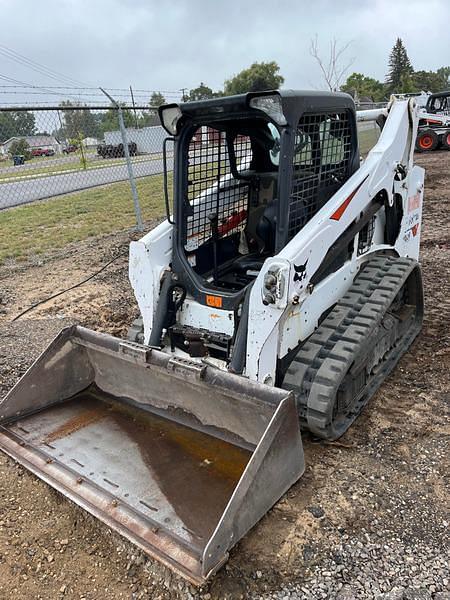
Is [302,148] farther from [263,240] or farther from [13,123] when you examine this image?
[13,123]

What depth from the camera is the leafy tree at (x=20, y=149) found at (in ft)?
45.7

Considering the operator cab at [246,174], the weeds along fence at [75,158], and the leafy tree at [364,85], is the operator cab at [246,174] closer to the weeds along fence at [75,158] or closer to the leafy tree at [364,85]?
the weeds along fence at [75,158]

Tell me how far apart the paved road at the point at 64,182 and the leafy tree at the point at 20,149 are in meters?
0.84

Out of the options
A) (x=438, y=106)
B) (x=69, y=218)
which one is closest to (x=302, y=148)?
(x=69, y=218)

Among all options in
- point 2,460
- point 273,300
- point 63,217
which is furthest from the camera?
point 63,217

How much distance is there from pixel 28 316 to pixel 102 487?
3.33 m

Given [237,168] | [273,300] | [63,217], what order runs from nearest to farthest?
[273,300] < [237,168] < [63,217]

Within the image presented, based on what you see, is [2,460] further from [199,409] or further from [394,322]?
[394,322]

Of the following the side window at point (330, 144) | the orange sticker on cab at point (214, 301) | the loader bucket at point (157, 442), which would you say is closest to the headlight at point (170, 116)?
the side window at point (330, 144)

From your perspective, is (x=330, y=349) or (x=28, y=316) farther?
(x=28, y=316)

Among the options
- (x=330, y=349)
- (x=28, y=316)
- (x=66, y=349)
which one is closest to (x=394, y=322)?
(x=330, y=349)

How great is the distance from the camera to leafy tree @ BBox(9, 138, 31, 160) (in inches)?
549

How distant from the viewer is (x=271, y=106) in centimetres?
292

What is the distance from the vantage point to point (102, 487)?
2713 mm
